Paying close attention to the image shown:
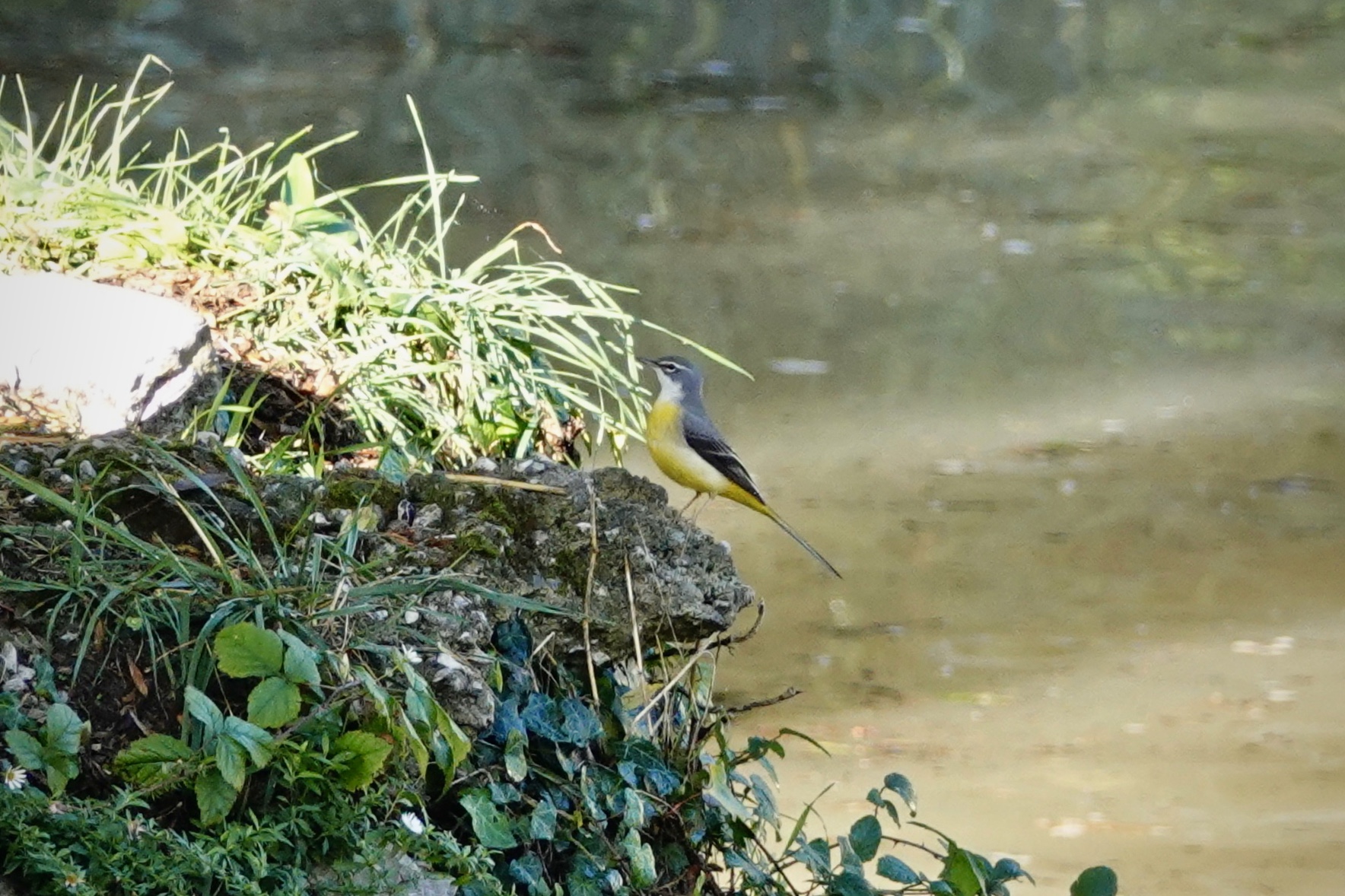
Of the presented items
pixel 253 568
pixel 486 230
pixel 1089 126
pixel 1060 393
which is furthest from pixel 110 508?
pixel 1089 126

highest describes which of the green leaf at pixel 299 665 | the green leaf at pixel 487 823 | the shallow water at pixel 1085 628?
the green leaf at pixel 299 665

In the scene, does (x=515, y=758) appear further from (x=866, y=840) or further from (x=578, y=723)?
(x=866, y=840)

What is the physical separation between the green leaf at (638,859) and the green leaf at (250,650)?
674mm

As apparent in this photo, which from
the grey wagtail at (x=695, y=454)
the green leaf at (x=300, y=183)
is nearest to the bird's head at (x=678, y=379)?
the grey wagtail at (x=695, y=454)

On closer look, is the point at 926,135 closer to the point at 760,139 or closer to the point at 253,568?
the point at 760,139

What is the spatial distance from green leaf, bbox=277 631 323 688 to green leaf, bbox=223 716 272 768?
0.09m

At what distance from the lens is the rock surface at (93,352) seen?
3.88 m

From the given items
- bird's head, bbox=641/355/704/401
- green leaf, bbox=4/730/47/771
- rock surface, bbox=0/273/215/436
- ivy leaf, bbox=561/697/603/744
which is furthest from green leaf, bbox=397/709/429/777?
bird's head, bbox=641/355/704/401

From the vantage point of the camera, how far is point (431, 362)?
4793 millimetres

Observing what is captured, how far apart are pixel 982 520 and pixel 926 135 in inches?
187

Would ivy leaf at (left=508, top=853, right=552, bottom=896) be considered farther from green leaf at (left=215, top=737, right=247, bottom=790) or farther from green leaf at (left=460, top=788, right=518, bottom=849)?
green leaf at (left=215, top=737, right=247, bottom=790)

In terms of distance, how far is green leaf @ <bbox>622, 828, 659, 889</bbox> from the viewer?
2.70 metres

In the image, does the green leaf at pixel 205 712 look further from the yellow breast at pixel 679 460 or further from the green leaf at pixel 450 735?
the yellow breast at pixel 679 460

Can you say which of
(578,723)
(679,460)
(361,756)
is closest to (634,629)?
(578,723)
